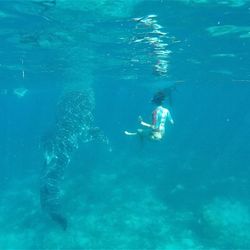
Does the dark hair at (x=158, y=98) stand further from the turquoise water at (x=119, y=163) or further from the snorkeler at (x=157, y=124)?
the turquoise water at (x=119, y=163)

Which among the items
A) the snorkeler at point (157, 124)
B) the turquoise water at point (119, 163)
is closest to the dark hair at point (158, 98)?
the snorkeler at point (157, 124)

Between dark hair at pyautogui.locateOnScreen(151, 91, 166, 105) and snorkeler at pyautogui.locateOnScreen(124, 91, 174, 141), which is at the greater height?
dark hair at pyautogui.locateOnScreen(151, 91, 166, 105)

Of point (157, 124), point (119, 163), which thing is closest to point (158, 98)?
point (157, 124)

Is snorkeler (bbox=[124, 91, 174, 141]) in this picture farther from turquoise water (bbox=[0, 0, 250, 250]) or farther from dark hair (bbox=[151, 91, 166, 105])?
turquoise water (bbox=[0, 0, 250, 250])

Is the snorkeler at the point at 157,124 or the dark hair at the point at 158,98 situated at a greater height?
the dark hair at the point at 158,98

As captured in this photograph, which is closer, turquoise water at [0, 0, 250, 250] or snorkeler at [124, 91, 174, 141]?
snorkeler at [124, 91, 174, 141]

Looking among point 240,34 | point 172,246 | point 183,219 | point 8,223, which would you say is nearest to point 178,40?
point 240,34

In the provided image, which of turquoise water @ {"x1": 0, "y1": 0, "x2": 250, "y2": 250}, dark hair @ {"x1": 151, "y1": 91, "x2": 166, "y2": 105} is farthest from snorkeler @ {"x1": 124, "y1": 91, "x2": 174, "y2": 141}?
turquoise water @ {"x1": 0, "y1": 0, "x2": 250, "y2": 250}

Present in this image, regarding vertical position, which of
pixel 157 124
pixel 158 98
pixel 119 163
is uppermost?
pixel 158 98

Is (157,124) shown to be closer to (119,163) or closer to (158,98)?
(158,98)

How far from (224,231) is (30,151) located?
2715 centimetres

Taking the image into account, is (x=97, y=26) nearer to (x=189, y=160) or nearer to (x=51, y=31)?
(x=51, y=31)

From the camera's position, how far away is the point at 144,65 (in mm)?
35469

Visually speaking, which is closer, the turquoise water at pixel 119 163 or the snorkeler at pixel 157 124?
the snorkeler at pixel 157 124
